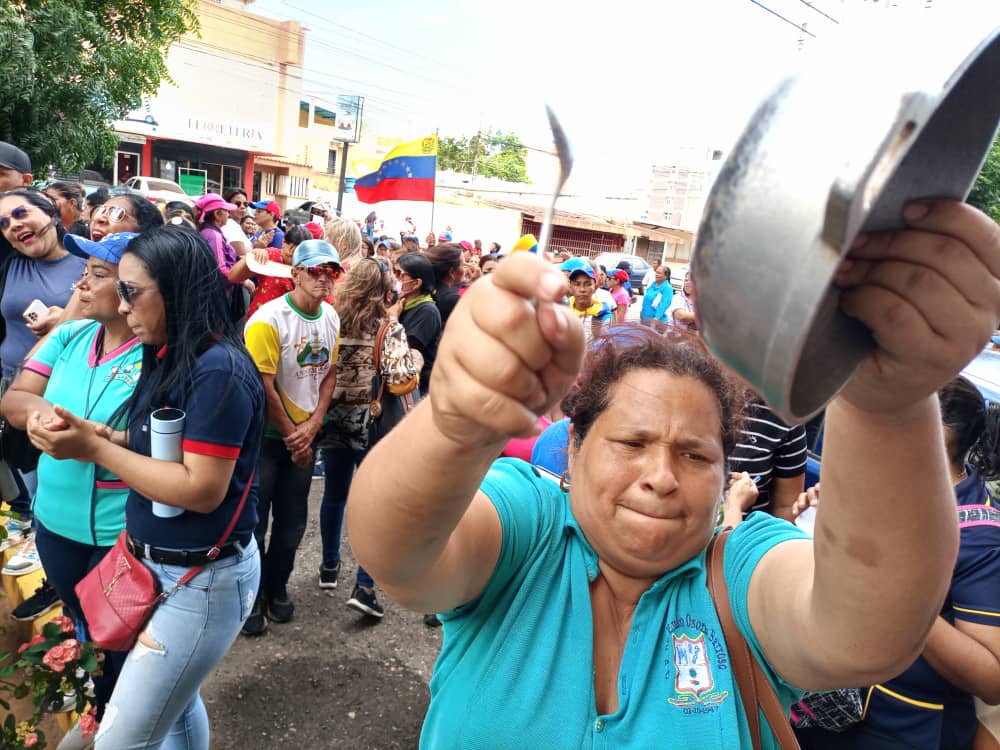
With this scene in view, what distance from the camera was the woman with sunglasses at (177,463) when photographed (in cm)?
204

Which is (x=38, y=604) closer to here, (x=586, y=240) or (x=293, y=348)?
(x=293, y=348)

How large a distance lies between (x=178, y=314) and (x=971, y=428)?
8.57ft

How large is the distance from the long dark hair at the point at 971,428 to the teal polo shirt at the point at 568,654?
3.49 ft

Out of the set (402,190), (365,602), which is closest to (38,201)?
(365,602)

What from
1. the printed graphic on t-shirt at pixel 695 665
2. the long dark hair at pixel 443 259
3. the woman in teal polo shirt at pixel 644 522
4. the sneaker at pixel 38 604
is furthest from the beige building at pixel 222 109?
the printed graphic on t-shirt at pixel 695 665

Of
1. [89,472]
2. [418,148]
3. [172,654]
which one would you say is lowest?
[172,654]

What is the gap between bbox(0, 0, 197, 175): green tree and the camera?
5.55 m

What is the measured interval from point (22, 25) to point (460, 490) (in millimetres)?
6625

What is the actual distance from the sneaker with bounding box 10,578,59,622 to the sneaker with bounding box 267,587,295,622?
1.09 meters

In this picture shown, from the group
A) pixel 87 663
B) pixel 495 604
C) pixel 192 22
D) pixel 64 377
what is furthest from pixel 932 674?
pixel 192 22

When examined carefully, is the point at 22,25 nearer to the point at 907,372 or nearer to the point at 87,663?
the point at 87,663

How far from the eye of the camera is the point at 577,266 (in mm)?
6172

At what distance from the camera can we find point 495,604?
1335 mm

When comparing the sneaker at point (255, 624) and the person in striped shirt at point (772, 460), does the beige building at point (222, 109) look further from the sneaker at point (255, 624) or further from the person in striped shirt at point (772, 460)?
the person in striped shirt at point (772, 460)
